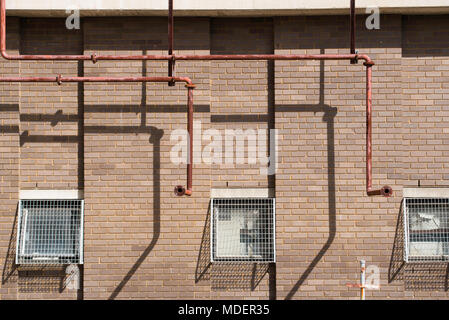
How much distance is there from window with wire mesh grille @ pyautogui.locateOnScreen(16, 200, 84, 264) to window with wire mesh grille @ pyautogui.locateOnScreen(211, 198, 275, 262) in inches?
76.7

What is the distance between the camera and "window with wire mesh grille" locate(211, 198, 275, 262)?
9.18 meters

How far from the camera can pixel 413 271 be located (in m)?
9.10

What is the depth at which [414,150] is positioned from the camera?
923cm

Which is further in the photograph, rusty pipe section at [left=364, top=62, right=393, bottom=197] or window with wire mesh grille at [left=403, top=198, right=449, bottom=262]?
window with wire mesh grille at [left=403, top=198, right=449, bottom=262]

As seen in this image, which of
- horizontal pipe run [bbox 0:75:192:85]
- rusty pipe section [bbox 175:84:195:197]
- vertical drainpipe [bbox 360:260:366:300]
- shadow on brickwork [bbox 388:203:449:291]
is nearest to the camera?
vertical drainpipe [bbox 360:260:366:300]

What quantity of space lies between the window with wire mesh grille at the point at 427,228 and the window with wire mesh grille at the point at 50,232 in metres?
4.66

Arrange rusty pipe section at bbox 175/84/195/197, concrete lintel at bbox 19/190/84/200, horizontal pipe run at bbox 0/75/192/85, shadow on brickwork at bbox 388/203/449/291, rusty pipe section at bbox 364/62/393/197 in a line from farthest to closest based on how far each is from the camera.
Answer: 1. concrete lintel at bbox 19/190/84/200
2. shadow on brickwork at bbox 388/203/449/291
3. horizontal pipe run at bbox 0/75/192/85
4. rusty pipe section at bbox 175/84/195/197
5. rusty pipe section at bbox 364/62/393/197

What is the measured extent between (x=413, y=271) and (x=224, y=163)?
3072 mm

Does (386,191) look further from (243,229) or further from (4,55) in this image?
(4,55)

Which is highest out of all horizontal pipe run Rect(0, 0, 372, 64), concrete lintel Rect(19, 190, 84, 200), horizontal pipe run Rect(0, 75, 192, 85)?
horizontal pipe run Rect(0, 0, 372, 64)

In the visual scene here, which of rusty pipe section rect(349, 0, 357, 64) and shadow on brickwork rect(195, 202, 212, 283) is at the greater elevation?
rusty pipe section rect(349, 0, 357, 64)

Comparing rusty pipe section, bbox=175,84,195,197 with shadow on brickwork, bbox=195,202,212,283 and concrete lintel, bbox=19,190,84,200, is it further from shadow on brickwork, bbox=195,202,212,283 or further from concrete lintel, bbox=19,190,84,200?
concrete lintel, bbox=19,190,84,200

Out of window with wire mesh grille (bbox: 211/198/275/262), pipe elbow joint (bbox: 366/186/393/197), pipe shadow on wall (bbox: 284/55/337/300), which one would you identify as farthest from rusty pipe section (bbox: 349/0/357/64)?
window with wire mesh grille (bbox: 211/198/275/262)
